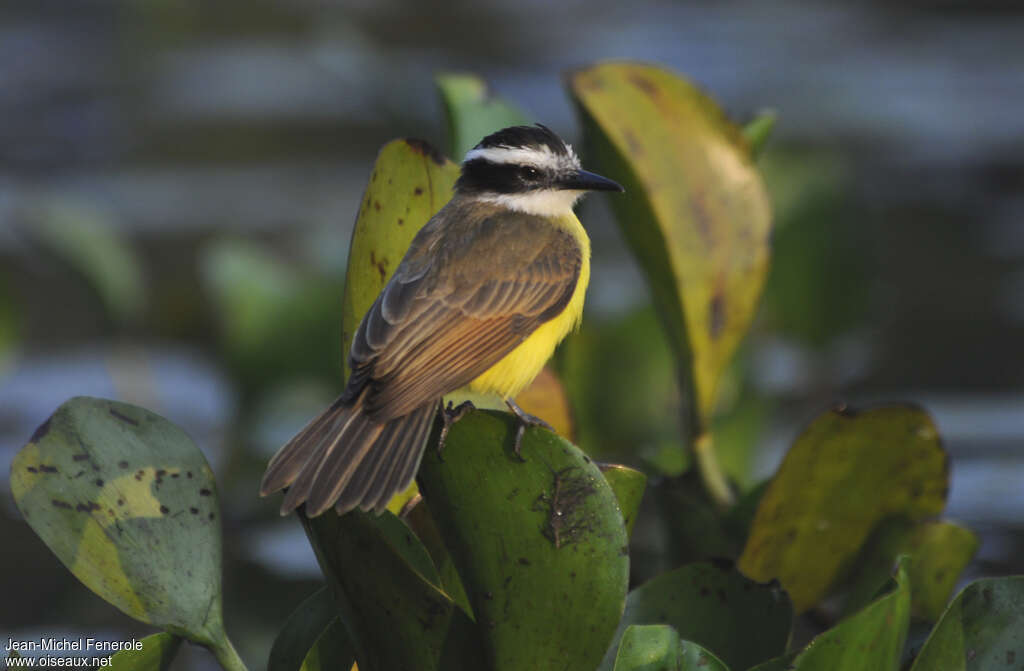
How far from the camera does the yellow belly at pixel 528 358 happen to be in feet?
11.5

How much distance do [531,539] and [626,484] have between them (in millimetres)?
320

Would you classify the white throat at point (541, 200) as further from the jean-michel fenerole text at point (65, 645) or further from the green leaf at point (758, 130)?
the jean-michel fenerole text at point (65, 645)

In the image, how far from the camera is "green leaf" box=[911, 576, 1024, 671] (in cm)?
270

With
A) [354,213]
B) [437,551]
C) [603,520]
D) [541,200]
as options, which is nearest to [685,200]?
[541,200]

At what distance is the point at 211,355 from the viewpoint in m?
7.38

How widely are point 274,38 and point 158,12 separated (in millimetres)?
1325

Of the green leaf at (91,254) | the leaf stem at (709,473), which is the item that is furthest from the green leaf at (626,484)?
the green leaf at (91,254)

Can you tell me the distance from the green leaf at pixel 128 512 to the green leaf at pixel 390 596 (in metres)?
0.26

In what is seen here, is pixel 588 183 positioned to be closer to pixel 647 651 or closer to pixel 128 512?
pixel 128 512

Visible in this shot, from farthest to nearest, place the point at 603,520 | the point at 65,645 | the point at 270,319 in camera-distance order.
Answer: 1. the point at 270,319
2. the point at 65,645
3. the point at 603,520

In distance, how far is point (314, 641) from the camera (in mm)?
3004

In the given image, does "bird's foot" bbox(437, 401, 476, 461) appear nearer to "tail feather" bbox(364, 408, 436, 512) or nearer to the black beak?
"tail feather" bbox(364, 408, 436, 512)

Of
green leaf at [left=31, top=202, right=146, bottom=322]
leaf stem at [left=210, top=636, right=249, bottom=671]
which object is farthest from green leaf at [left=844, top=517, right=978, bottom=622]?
green leaf at [left=31, top=202, right=146, bottom=322]

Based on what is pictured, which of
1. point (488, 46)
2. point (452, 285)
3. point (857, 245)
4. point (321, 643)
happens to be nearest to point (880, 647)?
point (321, 643)
